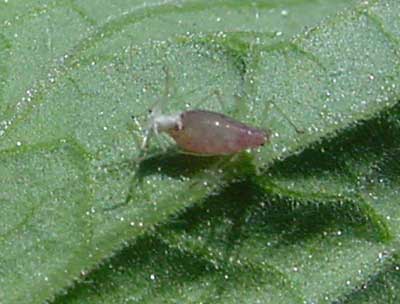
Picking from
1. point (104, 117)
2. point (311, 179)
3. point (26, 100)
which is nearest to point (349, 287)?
point (311, 179)

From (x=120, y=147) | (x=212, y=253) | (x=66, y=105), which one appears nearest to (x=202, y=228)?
(x=212, y=253)

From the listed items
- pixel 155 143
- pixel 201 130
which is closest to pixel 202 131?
pixel 201 130

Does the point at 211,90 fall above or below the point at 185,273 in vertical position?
above

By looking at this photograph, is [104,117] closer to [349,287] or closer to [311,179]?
[311,179]

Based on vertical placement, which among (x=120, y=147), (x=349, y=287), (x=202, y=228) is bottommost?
(x=349, y=287)
